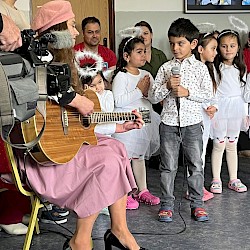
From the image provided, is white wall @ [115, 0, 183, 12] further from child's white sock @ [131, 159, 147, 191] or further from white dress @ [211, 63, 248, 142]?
child's white sock @ [131, 159, 147, 191]

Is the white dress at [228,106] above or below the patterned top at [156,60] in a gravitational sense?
below

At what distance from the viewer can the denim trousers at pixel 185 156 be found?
2906 millimetres

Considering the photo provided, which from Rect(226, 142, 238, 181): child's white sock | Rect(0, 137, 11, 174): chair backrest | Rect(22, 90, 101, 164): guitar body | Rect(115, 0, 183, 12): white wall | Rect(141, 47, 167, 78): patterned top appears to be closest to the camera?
Rect(22, 90, 101, 164): guitar body

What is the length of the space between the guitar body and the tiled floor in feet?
2.16

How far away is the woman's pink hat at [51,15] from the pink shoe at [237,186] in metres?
1.74

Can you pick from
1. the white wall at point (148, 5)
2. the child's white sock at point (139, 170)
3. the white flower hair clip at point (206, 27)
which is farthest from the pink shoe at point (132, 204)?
the white wall at point (148, 5)

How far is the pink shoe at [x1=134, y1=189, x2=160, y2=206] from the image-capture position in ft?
10.7

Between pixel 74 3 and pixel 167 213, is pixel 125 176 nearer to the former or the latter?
pixel 167 213

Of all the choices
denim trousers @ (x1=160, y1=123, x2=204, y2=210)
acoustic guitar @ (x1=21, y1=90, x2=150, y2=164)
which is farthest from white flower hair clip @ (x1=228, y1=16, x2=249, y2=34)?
acoustic guitar @ (x1=21, y1=90, x2=150, y2=164)

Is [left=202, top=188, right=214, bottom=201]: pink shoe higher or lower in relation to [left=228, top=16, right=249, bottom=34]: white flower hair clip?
lower

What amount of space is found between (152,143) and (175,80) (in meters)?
0.65

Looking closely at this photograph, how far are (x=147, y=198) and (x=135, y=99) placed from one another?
65 cm

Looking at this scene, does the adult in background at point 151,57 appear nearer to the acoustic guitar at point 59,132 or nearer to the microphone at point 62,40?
the acoustic guitar at point 59,132

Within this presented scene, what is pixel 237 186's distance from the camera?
11.4ft
